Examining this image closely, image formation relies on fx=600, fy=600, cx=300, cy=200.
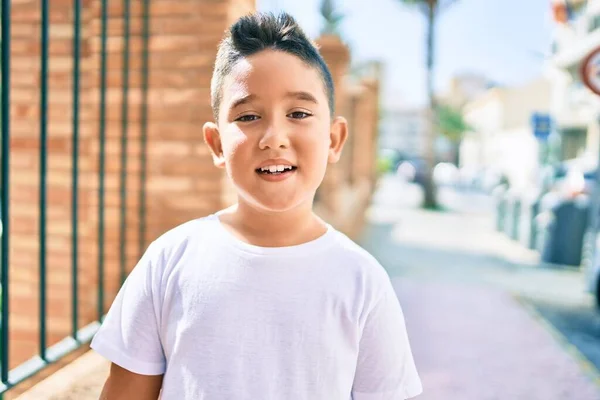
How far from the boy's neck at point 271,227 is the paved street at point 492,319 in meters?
2.41

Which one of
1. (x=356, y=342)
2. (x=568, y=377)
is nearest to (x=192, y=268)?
(x=356, y=342)

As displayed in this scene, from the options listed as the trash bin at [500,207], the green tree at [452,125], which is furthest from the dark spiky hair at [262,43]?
the green tree at [452,125]

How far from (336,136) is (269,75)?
0.30m

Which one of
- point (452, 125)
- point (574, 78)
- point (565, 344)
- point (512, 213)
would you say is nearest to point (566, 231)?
point (512, 213)

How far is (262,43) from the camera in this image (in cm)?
133

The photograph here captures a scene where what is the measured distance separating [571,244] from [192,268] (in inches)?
325

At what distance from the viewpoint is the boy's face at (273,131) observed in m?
1.29

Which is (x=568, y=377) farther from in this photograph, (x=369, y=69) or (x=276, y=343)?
(x=369, y=69)

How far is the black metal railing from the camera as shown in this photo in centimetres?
188

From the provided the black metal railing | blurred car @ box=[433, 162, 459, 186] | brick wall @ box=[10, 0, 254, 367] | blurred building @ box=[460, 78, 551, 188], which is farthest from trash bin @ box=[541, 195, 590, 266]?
blurred building @ box=[460, 78, 551, 188]

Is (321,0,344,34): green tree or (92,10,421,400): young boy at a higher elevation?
(321,0,344,34): green tree

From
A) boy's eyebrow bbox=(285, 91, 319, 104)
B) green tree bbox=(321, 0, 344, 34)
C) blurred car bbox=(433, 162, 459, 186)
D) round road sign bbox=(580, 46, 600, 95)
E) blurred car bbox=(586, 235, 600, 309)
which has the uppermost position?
green tree bbox=(321, 0, 344, 34)

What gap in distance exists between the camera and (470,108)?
211 ft

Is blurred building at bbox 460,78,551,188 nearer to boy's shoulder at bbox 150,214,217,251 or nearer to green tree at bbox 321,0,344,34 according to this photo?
green tree at bbox 321,0,344,34
